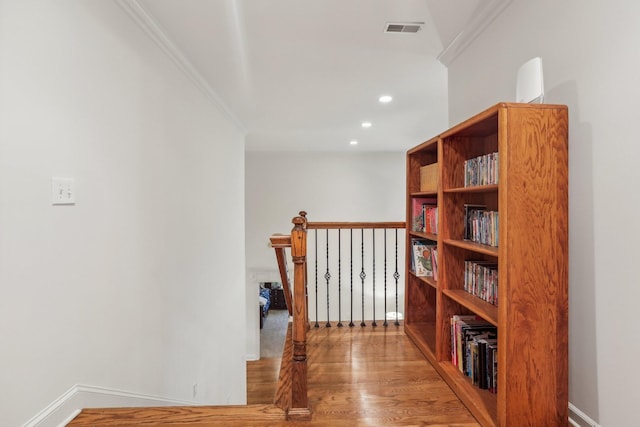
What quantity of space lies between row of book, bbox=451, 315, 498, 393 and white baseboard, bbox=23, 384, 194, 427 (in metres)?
1.95

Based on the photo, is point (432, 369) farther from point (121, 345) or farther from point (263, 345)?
point (263, 345)

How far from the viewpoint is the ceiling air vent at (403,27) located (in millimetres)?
2374

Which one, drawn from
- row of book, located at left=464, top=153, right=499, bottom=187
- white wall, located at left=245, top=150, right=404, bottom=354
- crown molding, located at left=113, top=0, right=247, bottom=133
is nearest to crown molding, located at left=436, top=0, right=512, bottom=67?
row of book, located at left=464, top=153, right=499, bottom=187

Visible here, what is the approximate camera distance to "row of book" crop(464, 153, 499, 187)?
5.91ft

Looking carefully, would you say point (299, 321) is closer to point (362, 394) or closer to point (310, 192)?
point (362, 394)

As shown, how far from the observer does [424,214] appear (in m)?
2.83

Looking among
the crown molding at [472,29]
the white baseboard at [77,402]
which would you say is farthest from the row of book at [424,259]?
the white baseboard at [77,402]

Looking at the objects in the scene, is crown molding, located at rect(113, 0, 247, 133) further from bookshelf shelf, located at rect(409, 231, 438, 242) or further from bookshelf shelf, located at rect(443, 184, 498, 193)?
bookshelf shelf, located at rect(409, 231, 438, 242)

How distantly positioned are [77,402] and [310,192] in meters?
6.25

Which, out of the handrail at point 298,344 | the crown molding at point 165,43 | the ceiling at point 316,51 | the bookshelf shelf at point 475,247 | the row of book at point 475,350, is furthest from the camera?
the ceiling at point 316,51

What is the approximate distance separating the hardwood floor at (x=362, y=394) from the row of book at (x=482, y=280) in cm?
60

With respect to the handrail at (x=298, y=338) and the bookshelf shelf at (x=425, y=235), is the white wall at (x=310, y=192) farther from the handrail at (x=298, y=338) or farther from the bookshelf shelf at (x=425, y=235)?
the handrail at (x=298, y=338)

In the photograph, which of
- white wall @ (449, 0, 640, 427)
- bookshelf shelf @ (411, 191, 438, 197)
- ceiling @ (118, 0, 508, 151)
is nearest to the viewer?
white wall @ (449, 0, 640, 427)

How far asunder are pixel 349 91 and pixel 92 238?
112 inches
